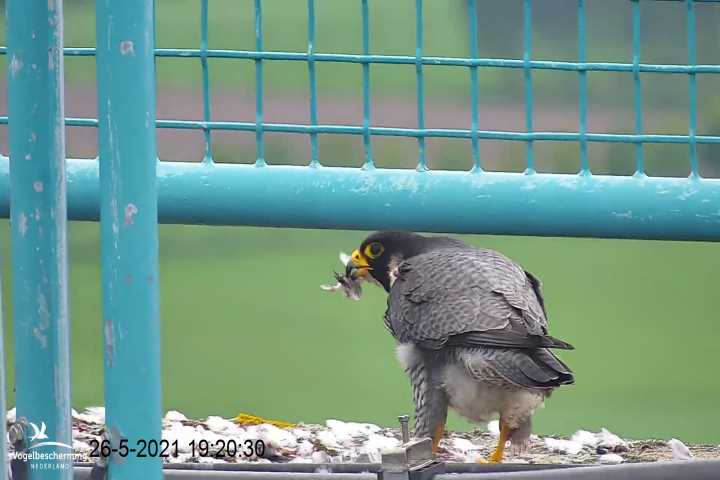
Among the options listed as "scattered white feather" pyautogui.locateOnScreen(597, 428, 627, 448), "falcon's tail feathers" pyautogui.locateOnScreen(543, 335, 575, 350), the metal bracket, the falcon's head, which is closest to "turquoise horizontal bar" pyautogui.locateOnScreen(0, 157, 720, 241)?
"falcon's tail feathers" pyautogui.locateOnScreen(543, 335, 575, 350)

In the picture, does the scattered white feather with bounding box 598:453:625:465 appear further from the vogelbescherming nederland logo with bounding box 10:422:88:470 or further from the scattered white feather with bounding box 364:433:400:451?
the vogelbescherming nederland logo with bounding box 10:422:88:470

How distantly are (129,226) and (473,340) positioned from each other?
1.61 m

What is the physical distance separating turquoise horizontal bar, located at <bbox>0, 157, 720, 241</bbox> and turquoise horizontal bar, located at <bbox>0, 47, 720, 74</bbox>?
243 mm

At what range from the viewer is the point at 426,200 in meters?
2.59

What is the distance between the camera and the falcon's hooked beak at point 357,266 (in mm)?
3818

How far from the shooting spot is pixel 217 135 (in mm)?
2889

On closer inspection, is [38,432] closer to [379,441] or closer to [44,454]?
[44,454]

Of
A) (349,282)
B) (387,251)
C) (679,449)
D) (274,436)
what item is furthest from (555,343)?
(349,282)

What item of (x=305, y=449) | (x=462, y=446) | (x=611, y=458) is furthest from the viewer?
(x=462, y=446)

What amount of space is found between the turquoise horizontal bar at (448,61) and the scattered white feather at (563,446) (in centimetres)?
103

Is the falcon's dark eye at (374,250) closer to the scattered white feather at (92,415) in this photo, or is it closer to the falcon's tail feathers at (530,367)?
the falcon's tail feathers at (530,367)

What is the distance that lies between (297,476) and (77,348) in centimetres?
237

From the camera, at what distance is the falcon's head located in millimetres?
3760

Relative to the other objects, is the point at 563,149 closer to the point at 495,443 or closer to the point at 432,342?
the point at 432,342
